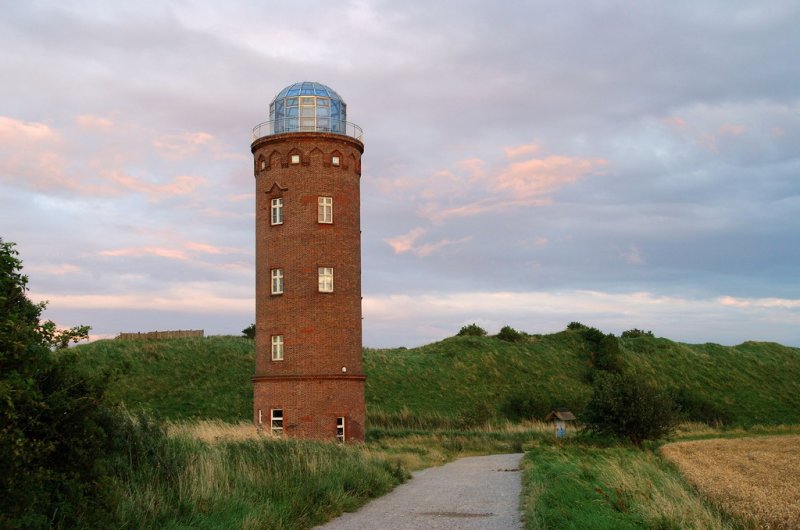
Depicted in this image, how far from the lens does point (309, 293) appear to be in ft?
117

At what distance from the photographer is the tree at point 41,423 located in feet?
28.8

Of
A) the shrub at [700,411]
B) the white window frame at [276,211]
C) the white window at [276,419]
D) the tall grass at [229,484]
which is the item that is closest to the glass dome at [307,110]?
the white window frame at [276,211]

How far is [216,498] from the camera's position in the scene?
1372 cm

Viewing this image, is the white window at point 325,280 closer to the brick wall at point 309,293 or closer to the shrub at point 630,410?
the brick wall at point 309,293

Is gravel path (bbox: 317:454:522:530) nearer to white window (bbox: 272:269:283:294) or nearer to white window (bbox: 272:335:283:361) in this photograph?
white window (bbox: 272:335:283:361)

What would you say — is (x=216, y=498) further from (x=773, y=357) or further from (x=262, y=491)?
(x=773, y=357)

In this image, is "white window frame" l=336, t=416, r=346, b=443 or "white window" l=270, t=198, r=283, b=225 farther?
"white window" l=270, t=198, r=283, b=225

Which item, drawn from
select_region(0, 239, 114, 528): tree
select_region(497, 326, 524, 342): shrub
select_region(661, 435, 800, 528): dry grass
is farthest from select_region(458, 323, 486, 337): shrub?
select_region(0, 239, 114, 528): tree

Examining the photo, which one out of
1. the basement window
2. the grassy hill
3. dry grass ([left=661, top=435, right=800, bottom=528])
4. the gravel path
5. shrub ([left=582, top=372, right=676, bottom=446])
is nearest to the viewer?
the gravel path

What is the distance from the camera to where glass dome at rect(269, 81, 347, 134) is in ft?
122

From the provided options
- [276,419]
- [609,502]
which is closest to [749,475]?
[609,502]

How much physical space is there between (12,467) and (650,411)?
3157 centimetres

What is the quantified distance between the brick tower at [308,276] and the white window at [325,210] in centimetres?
5

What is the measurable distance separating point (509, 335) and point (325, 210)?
50660 mm
